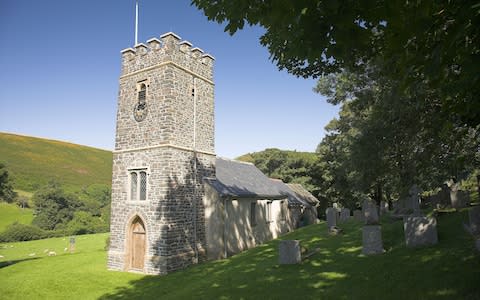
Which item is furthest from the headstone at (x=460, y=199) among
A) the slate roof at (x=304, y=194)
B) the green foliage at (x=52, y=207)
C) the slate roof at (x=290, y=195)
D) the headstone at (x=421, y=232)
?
the green foliage at (x=52, y=207)

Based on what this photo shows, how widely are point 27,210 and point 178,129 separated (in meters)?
51.2

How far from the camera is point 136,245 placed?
60.6 feet

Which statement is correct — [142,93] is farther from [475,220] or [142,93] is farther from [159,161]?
[475,220]

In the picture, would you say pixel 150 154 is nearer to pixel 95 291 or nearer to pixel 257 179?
pixel 95 291

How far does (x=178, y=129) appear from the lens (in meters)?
18.8

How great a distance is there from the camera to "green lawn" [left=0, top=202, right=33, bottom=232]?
50000mm

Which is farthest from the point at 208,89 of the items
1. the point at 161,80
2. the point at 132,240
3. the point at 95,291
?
the point at 95,291

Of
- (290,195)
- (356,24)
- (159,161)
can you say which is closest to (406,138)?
(356,24)

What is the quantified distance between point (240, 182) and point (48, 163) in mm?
65513

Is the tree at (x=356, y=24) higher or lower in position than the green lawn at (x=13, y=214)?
higher

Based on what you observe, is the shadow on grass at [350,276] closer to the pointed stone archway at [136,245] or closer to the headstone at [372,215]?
the headstone at [372,215]

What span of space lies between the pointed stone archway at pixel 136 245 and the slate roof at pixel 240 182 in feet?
16.7

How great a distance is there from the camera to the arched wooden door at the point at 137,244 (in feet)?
59.7

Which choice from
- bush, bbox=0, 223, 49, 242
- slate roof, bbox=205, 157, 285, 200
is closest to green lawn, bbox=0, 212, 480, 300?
slate roof, bbox=205, 157, 285, 200
